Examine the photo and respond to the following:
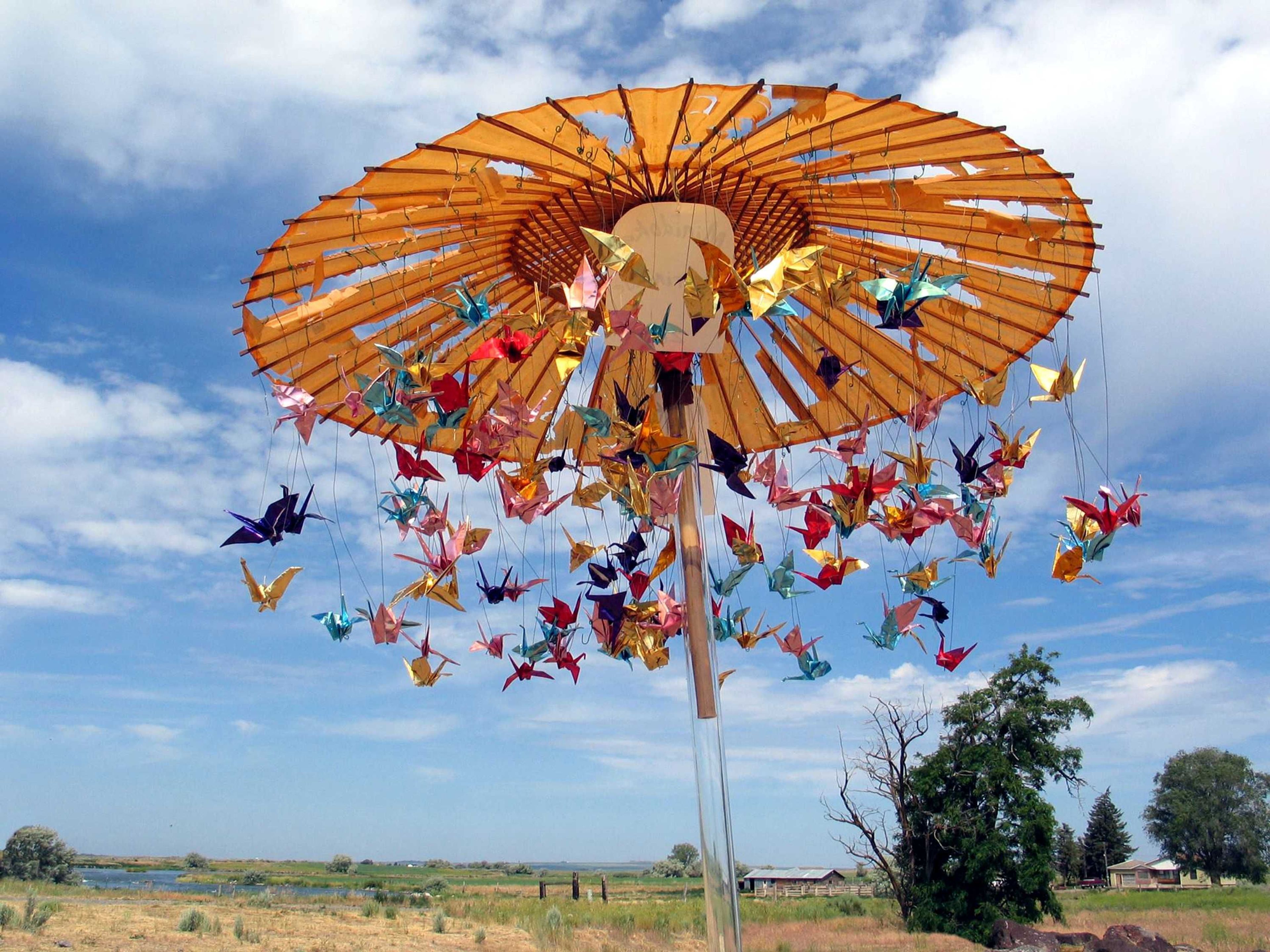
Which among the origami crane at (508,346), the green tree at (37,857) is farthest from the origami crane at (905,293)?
the green tree at (37,857)

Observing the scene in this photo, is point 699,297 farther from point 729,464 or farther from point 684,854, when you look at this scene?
point 684,854

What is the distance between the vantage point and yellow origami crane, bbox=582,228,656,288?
18.6 ft

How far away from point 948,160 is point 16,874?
127 feet

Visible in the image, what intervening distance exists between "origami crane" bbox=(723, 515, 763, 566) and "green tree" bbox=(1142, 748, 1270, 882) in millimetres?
56292

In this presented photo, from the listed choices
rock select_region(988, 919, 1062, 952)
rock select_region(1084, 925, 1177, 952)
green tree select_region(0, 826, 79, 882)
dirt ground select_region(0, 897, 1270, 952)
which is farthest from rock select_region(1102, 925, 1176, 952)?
green tree select_region(0, 826, 79, 882)

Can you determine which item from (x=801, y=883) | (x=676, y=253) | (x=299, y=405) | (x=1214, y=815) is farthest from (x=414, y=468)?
(x=1214, y=815)

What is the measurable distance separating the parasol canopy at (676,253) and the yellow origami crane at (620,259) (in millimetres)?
22

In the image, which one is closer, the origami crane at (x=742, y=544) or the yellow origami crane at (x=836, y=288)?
the yellow origami crane at (x=836, y=288)

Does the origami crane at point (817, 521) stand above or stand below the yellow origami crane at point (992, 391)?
below

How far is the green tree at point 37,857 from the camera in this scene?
33.0m

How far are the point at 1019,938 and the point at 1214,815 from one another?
42445mm

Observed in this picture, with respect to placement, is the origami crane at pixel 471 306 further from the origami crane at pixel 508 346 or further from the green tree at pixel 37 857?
the green tree at pixel 37 857

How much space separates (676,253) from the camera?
23.2 ft

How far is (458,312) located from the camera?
6.41 metres
